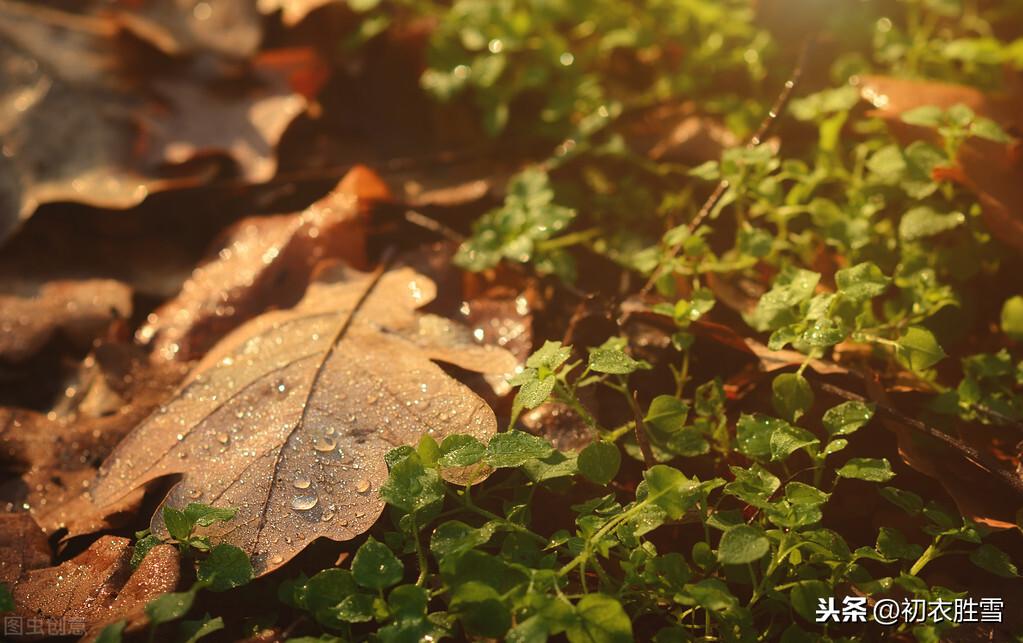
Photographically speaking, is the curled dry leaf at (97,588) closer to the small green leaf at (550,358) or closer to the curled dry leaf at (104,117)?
the small green leaf at (550,358)

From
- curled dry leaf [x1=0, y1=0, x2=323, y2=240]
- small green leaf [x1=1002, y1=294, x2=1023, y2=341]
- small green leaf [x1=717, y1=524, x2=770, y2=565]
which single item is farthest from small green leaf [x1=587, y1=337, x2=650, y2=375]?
curled dry leaf [x1=0, y1=0, x2=323, y2=240]

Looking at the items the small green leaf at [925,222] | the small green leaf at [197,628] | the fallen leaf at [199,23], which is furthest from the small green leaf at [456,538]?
the fallen leaf at [199,23]

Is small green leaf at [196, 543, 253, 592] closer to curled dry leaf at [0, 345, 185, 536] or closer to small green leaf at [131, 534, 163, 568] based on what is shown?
small green leaf at [131, 534, 163, 568]

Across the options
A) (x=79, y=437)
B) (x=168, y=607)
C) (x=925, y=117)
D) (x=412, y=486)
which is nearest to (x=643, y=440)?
(x=412, y=486)

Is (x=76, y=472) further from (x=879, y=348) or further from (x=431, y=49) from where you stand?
(x=879, y=348)

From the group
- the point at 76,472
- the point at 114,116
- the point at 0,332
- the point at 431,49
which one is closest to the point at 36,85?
the point at 114,116

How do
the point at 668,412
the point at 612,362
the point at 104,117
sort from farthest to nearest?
the point at 104,117 → the point at 668,412 → the point at 612,362

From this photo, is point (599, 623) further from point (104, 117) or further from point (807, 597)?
point (104, 117)
